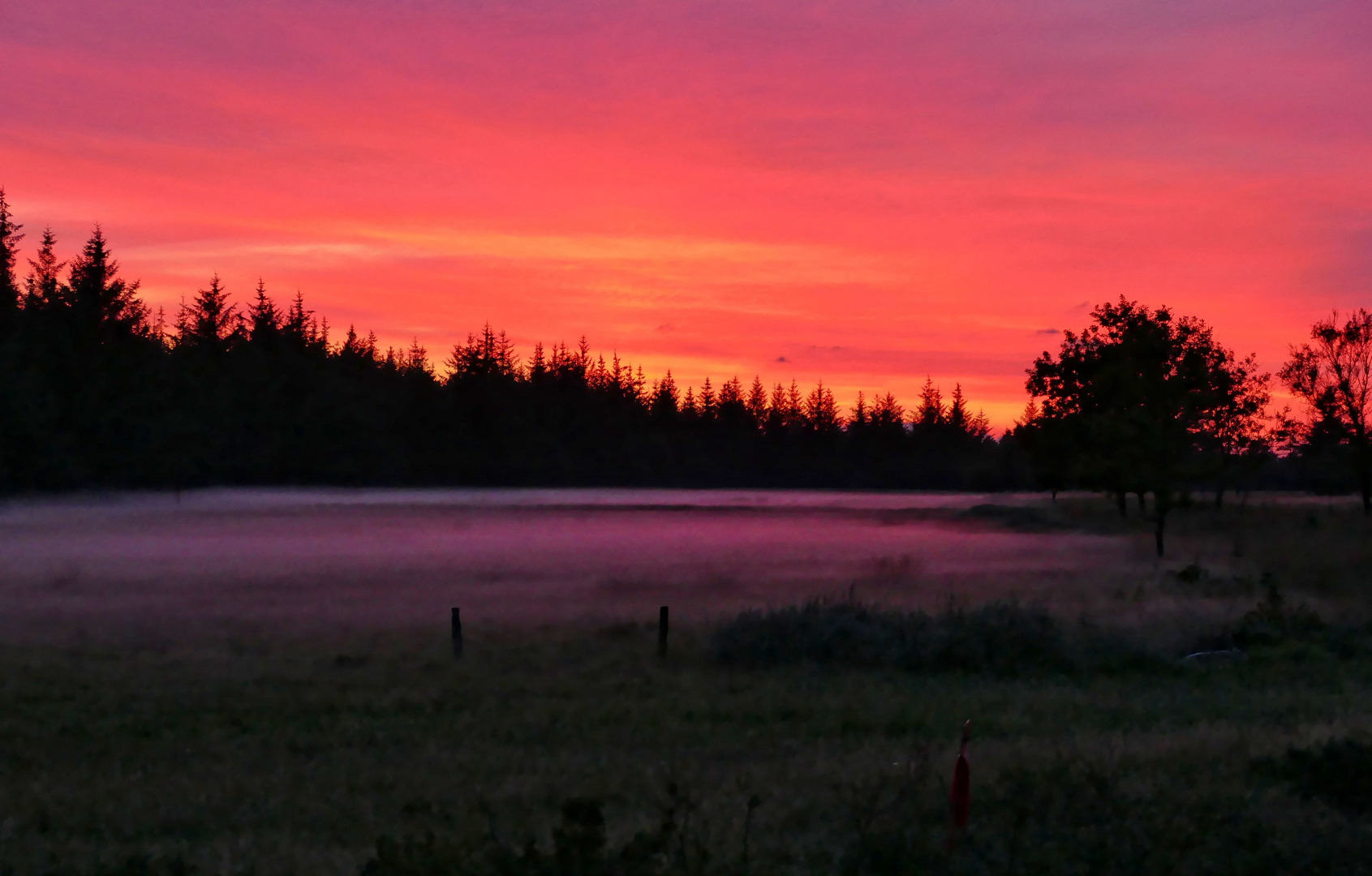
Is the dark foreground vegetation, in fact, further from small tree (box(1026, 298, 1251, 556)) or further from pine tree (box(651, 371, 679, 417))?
pine tree (box(651, 371, 679, 417))

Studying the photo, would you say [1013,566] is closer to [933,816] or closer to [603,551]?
[603,551]

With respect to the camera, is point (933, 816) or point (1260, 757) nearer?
point (933, 816)

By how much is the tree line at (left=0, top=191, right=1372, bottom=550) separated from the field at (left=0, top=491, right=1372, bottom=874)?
23.2m

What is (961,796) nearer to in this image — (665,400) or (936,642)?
(936,642)

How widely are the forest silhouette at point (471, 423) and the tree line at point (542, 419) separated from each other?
17cm

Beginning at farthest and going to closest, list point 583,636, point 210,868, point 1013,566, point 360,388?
1. point 360,388
2. point 1013,566
3. point 583,636
4. point 210,868

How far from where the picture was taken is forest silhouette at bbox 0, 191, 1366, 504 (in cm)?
6475

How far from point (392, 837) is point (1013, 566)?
1456 inches

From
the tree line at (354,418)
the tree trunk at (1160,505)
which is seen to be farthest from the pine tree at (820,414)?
the tree trunk at (1160,505)

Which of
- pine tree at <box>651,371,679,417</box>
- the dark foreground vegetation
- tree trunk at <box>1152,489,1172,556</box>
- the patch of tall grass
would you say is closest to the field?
the dark foreground vegetation

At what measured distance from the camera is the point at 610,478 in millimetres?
125688

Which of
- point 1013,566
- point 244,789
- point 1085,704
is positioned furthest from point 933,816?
point 1013,566

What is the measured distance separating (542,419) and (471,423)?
28.5 feet

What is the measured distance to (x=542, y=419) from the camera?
4734 inches
